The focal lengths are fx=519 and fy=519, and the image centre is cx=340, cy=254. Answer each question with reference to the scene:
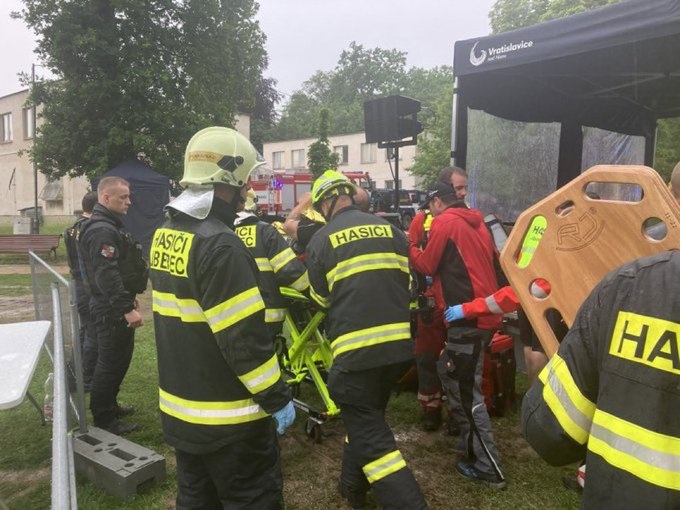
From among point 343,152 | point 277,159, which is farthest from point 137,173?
point 277,159

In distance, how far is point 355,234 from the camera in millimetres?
2945

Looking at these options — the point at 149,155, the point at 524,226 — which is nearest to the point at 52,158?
the point at 149,155

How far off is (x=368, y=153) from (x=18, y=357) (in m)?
42.2

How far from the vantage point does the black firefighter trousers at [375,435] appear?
2.72m

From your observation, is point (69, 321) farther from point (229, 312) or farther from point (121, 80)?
point (121, 80)

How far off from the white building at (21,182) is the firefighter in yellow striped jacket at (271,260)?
3022 centimetres

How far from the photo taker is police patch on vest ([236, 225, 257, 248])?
12.0 feet

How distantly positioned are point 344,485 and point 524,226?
209cm

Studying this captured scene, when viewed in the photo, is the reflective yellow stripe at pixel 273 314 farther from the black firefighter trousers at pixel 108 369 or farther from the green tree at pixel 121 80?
the green tree at pixel 121 80

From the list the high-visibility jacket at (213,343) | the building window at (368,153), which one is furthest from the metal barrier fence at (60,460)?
the building window at (368,153)

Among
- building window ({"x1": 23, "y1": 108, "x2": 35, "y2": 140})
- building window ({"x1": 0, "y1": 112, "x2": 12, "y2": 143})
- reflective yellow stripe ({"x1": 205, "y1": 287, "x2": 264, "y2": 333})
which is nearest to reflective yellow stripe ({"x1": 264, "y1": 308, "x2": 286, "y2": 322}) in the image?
reflective yellow stripe ({"x1": 205, "y1": 287, "x2": 264, "y2": 333})

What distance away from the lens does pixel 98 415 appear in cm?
411

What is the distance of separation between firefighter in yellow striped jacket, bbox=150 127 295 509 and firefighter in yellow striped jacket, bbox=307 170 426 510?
72 centimetres

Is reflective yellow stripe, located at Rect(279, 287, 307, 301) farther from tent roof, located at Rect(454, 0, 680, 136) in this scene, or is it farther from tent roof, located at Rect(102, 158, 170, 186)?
tent roof, located at Rect(102, 158, 170, 186)
